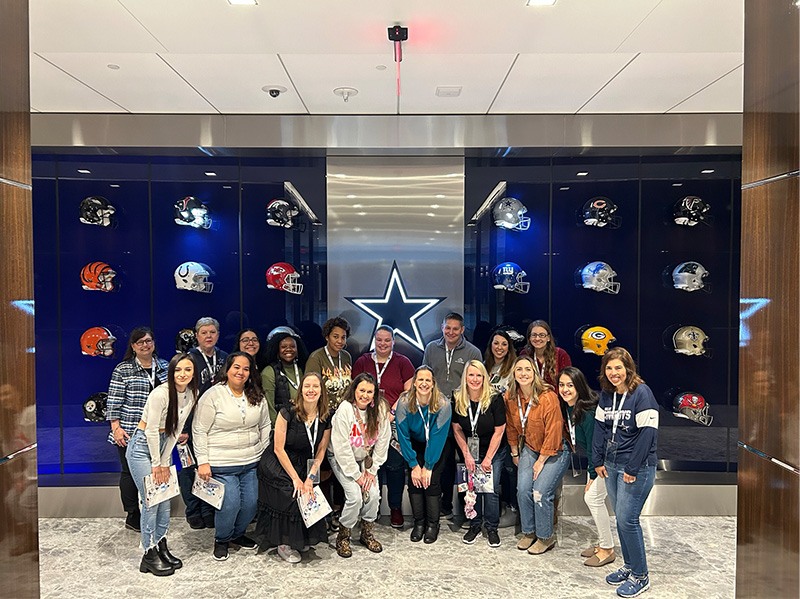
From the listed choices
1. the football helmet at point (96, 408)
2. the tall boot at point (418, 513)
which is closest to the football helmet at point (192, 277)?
the football helmet at point (96, 408)


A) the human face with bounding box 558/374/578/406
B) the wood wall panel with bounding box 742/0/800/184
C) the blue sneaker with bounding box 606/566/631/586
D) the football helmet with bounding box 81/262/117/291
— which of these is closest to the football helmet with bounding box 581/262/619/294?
the human face with bounding box 558/374/578/406

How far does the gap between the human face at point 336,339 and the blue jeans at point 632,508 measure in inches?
94.7

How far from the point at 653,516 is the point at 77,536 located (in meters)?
5.00

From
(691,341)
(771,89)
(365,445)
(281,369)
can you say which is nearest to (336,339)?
(281,369)

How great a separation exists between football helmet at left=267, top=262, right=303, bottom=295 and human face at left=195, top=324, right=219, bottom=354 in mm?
747

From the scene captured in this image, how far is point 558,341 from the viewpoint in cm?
552

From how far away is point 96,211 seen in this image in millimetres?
5273

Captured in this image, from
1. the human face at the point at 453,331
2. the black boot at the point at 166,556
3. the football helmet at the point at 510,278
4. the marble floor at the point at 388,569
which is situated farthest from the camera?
the football helmet at the point at 510,278

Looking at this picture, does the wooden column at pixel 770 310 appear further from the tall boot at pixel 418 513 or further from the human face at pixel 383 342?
the human face at pixel 383 342

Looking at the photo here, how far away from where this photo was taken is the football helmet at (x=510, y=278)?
17.8 ft

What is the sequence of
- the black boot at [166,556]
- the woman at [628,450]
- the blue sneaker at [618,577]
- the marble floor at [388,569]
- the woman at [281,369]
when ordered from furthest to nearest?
the woman at [281,369] < the black boot at [166,556] < the blue sneaker at [618,577] < the marble floor at [388,569] < the woman at [628,450]

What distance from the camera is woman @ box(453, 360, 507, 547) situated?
14.8 feet

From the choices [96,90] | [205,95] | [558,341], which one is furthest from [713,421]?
[96,90]

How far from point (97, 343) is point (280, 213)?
206cm
